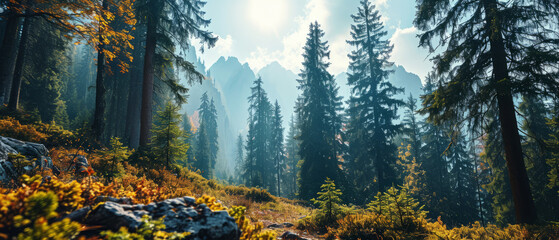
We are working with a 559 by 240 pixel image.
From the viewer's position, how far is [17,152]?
16.6 ft

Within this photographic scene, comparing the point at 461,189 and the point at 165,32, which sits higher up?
the point at 165,32

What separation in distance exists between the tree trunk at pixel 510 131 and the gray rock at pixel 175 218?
8.75 metres

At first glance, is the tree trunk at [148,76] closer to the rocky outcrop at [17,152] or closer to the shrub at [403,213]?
the rocky outcrop at [17,152]

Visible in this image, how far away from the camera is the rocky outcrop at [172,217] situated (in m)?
2.75

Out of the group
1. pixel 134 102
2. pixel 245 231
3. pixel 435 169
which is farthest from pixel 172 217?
pixel 435 169

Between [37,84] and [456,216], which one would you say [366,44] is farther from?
[37,84]

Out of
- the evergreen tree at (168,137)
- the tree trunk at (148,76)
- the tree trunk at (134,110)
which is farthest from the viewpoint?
the tree trunk at (134,110)

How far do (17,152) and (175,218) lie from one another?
→ 5012 millimetres

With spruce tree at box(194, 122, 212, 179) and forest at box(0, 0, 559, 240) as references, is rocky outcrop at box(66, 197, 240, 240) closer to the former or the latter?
forest at box(0, 0, 559, 240)

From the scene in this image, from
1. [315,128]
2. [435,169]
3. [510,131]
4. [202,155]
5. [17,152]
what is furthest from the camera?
[202,155]

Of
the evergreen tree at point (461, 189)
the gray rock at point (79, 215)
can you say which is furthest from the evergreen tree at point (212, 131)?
the gray rock at point (79, 215)

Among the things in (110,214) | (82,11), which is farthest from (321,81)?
(110,214)

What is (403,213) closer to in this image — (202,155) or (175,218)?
(175,218)

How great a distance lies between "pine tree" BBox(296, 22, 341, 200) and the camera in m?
19.4
